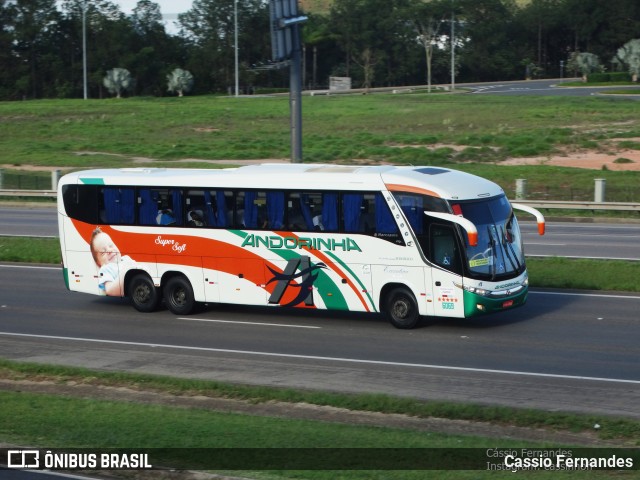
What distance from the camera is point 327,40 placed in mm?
129500

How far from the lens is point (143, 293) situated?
2156cm

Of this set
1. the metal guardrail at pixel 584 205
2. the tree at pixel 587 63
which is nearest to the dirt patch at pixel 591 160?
the metal guardrail at pixel 584 205

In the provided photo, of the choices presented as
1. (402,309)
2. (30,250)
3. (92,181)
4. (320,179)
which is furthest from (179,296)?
(30,250)

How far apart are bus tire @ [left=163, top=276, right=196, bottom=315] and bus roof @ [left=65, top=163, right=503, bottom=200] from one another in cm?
200

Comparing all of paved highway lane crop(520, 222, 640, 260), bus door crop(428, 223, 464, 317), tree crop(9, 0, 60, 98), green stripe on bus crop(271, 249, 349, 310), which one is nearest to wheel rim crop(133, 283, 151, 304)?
green stripe on bus crop(271, 249, 349, 310)

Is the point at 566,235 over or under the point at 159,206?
under

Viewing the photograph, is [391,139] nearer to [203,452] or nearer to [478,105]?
[478,105]

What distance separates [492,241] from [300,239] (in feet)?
12.3

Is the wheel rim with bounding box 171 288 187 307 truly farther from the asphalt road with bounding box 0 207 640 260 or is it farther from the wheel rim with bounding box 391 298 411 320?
the asphalt road with bounding box 0 207 640 260

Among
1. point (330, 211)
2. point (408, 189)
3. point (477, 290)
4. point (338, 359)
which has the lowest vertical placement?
point (338, 359)

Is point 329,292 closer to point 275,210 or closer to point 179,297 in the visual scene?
point 275,210

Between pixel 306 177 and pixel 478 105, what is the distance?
6706cm

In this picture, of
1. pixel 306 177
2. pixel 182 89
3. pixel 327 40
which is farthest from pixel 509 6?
pixel 306 177

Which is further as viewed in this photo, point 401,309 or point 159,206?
point 159,206
